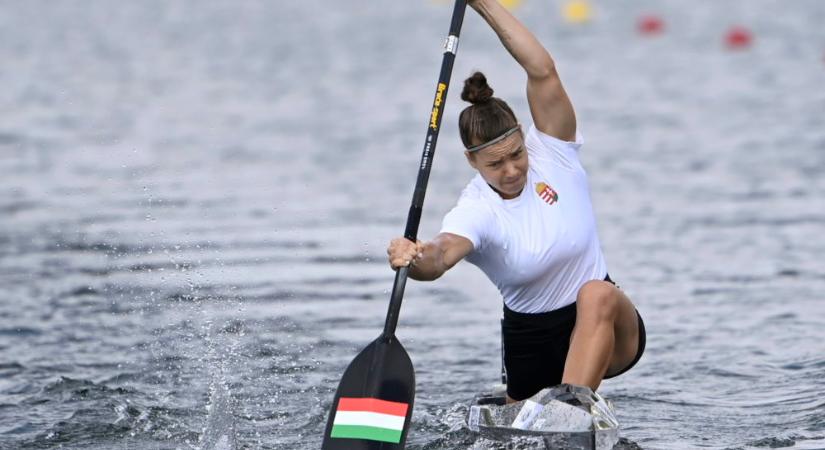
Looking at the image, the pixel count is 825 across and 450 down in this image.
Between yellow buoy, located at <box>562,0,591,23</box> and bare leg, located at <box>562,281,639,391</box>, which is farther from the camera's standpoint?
yellow buoy, located at <box>562,0,591,23</box>

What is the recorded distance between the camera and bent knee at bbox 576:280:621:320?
238 inches

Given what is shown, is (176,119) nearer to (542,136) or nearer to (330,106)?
(330,106)

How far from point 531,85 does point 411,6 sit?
97.5ft

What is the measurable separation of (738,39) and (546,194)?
2057 cm

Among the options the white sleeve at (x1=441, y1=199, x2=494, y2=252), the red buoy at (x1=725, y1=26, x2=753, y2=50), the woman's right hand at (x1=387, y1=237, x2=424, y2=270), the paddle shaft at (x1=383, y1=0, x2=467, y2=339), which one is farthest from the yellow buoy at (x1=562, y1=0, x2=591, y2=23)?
the woman's right hand at (x1=387, y1=237, x2=424, y2=270)

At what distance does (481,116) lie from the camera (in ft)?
19.7

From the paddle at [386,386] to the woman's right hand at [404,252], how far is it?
117 millimetres

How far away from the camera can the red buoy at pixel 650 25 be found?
29087 mm

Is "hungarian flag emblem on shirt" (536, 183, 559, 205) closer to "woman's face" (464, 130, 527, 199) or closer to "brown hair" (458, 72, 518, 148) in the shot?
"woman's face" (464, 130, 527, 199)

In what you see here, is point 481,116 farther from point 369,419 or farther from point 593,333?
point 369,419

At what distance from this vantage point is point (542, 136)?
622cm

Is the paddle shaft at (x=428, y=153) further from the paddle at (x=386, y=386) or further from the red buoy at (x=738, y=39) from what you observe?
the red buoy at (x=738, y=39)

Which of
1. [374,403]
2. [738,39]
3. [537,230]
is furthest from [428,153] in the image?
[738,39]

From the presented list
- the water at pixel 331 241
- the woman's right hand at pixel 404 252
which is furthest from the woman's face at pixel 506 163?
the water at pixel 331 241
